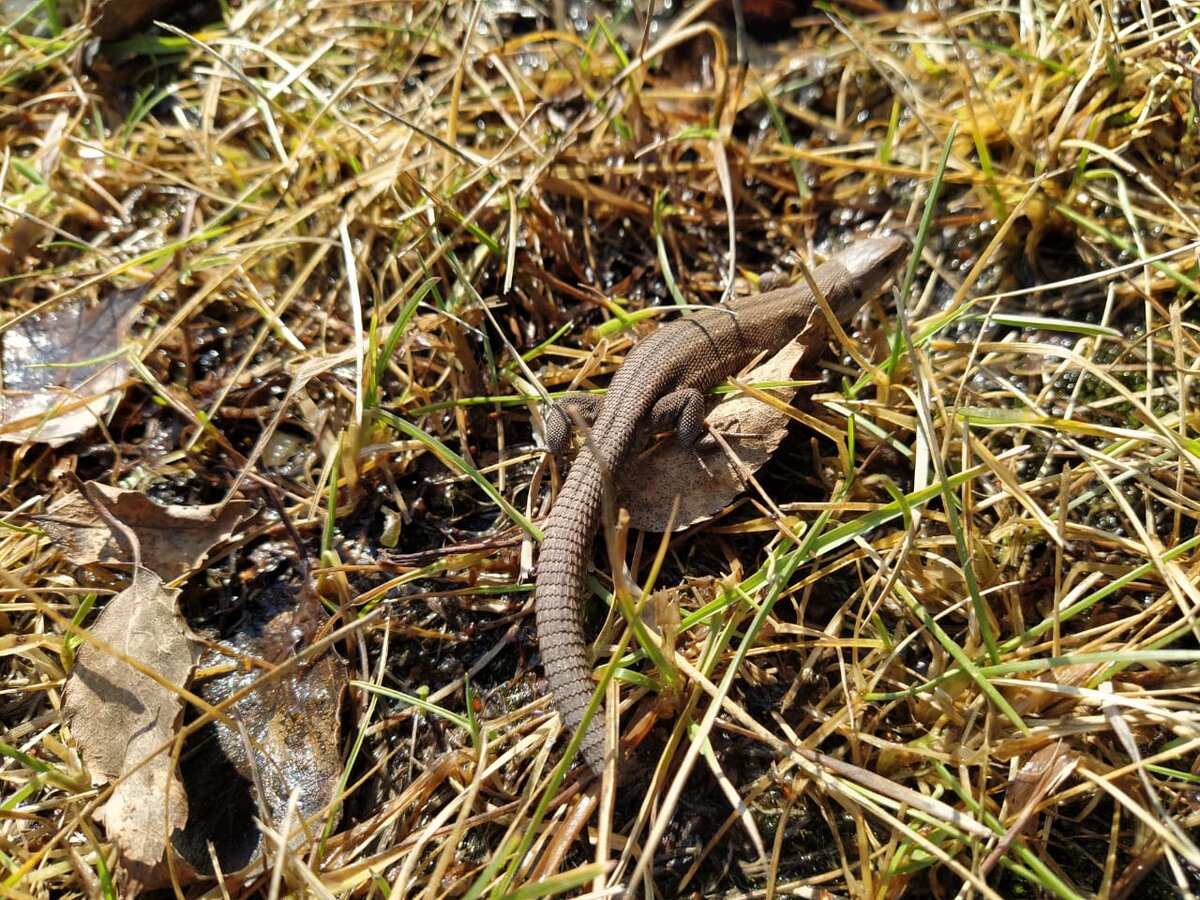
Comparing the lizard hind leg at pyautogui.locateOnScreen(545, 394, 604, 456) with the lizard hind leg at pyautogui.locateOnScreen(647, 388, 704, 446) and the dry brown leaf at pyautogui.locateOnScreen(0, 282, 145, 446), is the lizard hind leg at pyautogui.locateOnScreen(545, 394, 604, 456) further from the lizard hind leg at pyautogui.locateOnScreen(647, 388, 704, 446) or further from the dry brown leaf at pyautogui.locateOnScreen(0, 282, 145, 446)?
the dry brown leaf at pyautogui.locateOnScreen(0, 282, 145, 446)

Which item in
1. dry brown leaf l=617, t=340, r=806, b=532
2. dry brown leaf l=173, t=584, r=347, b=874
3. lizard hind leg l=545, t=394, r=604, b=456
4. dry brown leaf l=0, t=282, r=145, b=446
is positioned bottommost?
dry brown leaf l=173, t=584, r=347, b=874

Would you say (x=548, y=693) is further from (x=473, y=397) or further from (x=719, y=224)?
(x=719, y=224)

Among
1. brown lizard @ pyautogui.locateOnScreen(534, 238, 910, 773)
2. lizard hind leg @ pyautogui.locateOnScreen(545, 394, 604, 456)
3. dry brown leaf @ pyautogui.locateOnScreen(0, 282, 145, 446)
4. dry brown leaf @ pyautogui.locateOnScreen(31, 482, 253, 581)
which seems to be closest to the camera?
brown lizard @ pyautogui.locateOnScreen(534, 238, 910, 773)

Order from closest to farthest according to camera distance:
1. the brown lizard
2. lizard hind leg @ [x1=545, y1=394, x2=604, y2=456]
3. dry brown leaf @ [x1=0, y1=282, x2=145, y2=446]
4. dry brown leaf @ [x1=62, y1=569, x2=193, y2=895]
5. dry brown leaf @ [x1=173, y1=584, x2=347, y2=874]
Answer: dry brown leaf @ [x1=62, y1=569, x2=193, y2=895]
dry brown leaf @ [x1=173, y1=584, x2=347, y2=874]
the brown lizard
lizard hind leg @ [x1=545, y1=394, x2=604, y2=456]
dry brown leaf @ [x1=0, y1=282, x2=145, y2=446]

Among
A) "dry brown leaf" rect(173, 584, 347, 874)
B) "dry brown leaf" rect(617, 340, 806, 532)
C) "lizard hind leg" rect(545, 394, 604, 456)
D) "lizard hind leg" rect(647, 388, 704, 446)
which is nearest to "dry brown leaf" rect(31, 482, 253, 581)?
"dry brown leaf" rect(173, 584, 347, 874)

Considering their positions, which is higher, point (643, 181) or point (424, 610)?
point (643, 181)

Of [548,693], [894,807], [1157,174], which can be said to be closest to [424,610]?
[548,693]
